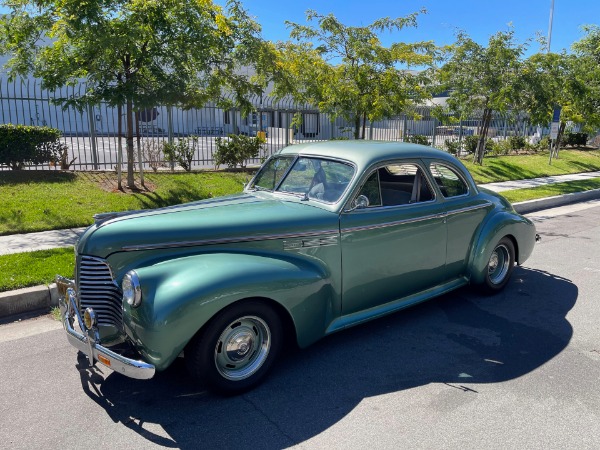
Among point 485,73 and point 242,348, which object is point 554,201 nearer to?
point 485,73

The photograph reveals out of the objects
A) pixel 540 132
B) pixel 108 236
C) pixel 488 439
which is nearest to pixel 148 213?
pixel 108 236

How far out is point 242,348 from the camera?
3.52 meters

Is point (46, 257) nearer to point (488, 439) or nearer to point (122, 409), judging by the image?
point (122, 409)

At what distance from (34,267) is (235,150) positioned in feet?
24.5

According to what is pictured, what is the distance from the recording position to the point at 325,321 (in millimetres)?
3902

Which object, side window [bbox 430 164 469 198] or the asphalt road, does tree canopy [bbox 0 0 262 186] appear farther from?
side window [bbox 430 164 469 198]

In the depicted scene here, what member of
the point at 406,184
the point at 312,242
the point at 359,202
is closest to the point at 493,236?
the point at 406,184

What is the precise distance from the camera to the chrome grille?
339 cm

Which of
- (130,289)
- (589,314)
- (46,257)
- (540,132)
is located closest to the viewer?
(130,289)

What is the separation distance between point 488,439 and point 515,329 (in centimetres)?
191

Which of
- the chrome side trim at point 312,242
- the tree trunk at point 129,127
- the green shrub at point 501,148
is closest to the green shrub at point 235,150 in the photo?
the tree trunk at point 129,127

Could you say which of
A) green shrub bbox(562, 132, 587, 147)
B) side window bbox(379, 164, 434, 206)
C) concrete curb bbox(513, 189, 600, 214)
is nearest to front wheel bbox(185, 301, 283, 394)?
side window bbox(379, 164, 434, 206)

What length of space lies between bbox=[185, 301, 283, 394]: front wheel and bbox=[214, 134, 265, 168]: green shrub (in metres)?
9.31

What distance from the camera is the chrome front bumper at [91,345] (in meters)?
2.99
